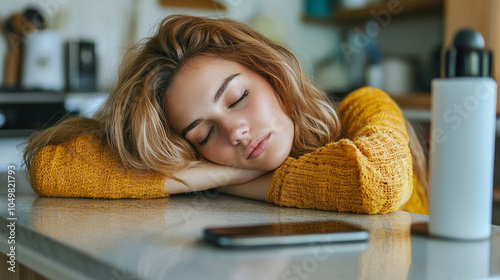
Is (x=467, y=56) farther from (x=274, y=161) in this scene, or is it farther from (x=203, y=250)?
(x=274, y=161)

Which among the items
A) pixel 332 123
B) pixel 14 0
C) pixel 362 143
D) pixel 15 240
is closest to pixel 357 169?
pixel 362 143

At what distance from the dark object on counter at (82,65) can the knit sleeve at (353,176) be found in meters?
2.37

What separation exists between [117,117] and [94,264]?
2.27 ft

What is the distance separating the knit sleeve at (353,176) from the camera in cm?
90

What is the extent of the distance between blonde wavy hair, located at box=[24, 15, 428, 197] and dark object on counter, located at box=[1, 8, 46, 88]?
186 centimetres

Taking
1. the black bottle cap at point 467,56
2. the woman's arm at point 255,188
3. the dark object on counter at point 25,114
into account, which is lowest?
the dark object on counter at point 25,114

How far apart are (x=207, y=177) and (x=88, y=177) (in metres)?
0.24

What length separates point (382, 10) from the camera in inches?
132

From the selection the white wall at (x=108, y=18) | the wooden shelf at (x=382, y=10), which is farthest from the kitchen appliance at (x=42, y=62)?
the wooden shelf at (x=382, y=10)

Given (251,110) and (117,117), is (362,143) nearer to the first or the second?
(251,110)

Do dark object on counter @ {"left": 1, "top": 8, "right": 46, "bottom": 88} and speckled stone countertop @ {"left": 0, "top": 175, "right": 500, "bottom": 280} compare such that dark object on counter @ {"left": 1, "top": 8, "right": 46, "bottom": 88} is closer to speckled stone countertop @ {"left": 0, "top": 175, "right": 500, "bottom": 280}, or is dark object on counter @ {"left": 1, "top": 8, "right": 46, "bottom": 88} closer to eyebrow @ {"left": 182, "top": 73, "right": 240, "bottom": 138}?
eyebrow @ {"left": 182, "top": 73, "right": 240, "bottom": 138}

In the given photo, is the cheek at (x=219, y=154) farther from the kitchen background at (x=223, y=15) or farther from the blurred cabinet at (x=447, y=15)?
the kitchen background at (x=223, y=15)

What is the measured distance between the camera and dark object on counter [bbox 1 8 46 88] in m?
2.99

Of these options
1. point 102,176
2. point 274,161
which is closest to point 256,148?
point 274,161
